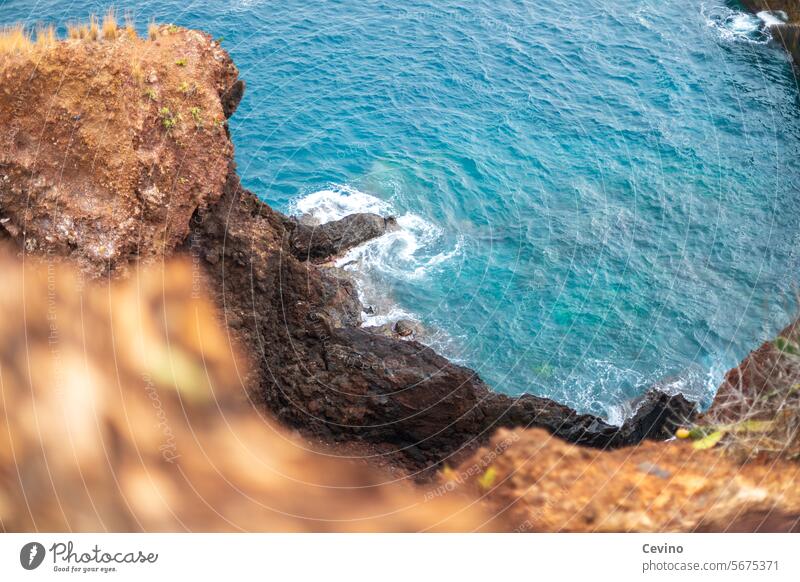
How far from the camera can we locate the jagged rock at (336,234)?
3431 centimetres

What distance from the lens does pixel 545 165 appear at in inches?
1618

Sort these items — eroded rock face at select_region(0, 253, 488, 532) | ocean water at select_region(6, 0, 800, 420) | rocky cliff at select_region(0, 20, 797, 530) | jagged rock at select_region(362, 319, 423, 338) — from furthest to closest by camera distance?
1. ocean water at select_region(6, 0, 800, 420)
2. jagged rock at select_region(362, 319, 423, 338)
3. rocky cliff at select_region(0, 20, 797, 530)
4. eroded rock face at select_region(0, 253, 488, 532)

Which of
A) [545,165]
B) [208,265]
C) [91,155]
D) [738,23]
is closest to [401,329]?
[208,265]

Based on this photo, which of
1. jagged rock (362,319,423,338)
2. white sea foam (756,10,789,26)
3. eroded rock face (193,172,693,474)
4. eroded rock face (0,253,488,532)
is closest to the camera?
eroded rock face (0,253,488,532)

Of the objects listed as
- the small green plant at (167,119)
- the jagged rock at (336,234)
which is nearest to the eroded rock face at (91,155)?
the small green plant at (167,119)

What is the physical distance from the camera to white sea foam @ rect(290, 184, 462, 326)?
33.9 meters

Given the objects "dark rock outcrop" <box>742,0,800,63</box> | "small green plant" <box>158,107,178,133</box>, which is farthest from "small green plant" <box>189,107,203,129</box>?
"dark rock outcrop" <box>742,0,800,63</box>

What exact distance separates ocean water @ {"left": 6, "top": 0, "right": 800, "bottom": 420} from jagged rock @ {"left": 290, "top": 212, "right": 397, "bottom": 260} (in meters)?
0.79

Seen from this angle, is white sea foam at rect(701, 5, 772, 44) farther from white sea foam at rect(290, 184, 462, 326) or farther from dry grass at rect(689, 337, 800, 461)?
dry grass at rect(689, 337, 800, 461)

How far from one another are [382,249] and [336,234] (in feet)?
8.90

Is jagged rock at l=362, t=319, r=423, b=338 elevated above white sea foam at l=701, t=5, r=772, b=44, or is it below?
below

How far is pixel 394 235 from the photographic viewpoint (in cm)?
3728

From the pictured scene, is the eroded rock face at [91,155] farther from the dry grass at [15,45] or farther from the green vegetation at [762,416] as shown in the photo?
the green vegetation at [762,416]
